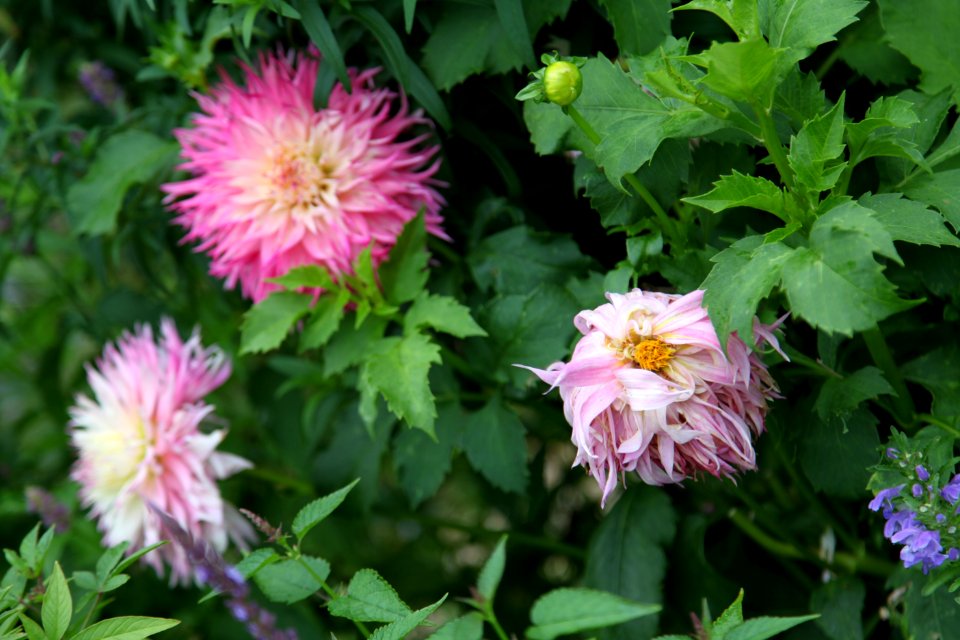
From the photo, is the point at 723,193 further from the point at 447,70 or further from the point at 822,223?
the point at 447,70

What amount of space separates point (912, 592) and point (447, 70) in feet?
1.92

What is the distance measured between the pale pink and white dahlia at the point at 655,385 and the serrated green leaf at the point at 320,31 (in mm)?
349

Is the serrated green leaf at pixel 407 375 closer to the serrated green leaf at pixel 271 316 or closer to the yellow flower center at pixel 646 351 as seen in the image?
the serrated green leaf at pixel 271 316

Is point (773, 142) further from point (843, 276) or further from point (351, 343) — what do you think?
point (351, 343)

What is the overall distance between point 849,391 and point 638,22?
13.6 inches

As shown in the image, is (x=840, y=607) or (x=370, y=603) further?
(x=840, y=607)

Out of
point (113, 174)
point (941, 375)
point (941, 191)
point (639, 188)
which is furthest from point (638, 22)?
point (113, 174)

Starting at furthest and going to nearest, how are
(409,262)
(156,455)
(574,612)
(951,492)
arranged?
(156,455) → (409,262) → (951,492) → (574,612)

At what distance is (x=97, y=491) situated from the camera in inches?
42.8

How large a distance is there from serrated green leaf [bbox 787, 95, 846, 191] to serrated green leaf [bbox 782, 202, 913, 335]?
4cm

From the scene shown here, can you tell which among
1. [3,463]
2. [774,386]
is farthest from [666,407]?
[3,463]

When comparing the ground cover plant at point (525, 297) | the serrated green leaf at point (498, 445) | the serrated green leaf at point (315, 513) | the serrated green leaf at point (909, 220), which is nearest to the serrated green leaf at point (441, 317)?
the ground cover plant at point (525, 297)

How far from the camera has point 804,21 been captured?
681mm

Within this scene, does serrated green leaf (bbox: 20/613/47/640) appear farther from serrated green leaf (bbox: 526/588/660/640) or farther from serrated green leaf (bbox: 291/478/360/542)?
serrated green leaf (bbox: 526/588/660/640)
